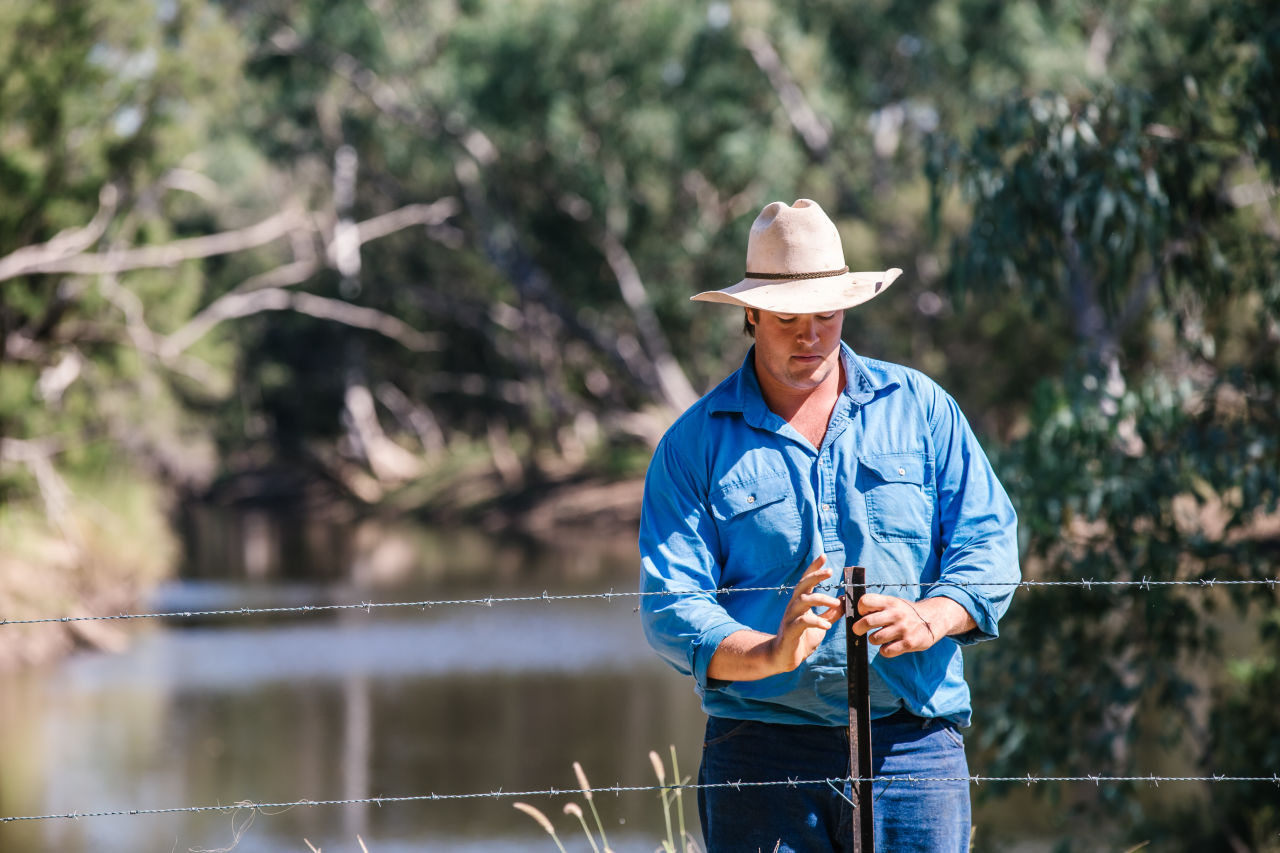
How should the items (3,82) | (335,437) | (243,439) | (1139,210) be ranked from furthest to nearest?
1. (243,439)
2. (335,437)
3. (3,82)
4. (1139,210)

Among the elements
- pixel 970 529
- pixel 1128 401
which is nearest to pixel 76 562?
pixel 1128 401

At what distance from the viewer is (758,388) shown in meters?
2.76

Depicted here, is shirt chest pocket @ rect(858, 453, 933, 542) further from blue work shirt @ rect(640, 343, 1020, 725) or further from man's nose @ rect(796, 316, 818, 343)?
man's nose @ rect(796, 316, 818, 343)

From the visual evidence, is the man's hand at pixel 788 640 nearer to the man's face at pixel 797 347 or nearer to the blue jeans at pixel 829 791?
the blue jeans at pixel 829 791

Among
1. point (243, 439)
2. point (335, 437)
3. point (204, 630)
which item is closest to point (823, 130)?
point (204, 630)

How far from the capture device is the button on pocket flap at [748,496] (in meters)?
2.66

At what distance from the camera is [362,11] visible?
82.7ft

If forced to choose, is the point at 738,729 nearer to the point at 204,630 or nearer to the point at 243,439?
the point at 204,630

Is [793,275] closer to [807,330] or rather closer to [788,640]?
[807,330]

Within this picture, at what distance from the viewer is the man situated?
2621 millimetres

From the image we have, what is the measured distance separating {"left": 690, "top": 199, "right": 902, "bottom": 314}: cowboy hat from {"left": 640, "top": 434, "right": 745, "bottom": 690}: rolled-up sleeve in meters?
0.31

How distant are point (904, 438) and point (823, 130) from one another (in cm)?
2212

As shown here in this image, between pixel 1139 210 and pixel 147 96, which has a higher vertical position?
pixel 147 96

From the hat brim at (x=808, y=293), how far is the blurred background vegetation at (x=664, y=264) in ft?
12.3
